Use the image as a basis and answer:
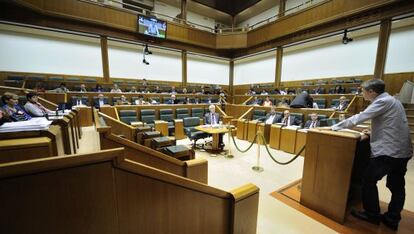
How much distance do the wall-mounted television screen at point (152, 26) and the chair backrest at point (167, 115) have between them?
4.81 meters

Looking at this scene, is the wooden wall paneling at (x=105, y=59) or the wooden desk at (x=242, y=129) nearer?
the wooden desk at (x=242, y=129)

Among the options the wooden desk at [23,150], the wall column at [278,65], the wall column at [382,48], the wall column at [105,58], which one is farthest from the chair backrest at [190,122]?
the wall column at [382,48]

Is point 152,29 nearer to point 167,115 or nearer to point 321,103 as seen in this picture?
point 167,115

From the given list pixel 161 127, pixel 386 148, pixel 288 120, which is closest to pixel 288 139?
pixel 288 120

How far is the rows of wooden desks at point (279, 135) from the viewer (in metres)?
4.34

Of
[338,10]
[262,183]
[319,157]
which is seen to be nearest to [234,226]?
[319,157]

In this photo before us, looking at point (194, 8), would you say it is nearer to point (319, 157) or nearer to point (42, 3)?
point (42, 3)

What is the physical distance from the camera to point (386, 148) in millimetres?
1764

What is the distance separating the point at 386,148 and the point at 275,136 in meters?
3.09

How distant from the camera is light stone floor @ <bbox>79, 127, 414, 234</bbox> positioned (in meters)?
1.97

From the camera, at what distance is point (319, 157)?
212 cm

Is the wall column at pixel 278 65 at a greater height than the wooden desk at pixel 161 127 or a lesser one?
greater

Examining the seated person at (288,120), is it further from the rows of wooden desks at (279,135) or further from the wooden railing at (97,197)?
the wooden railing at (97,197)

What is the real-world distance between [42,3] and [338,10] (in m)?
10.9
